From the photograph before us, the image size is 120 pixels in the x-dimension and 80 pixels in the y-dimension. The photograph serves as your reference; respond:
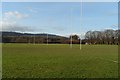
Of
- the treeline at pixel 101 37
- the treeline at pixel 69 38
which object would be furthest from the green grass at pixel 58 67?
the treeline at pixel 101 37

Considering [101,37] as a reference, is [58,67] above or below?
below

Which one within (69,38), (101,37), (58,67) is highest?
(101,37)

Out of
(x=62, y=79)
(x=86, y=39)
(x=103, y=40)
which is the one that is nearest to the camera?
(x=62, y=79)

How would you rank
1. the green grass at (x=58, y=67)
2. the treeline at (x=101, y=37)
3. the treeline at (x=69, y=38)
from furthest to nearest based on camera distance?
the treeline at (x=69, y=38)
the treeline at (x=101, y=37)
the green grass at (x=58, y=67)

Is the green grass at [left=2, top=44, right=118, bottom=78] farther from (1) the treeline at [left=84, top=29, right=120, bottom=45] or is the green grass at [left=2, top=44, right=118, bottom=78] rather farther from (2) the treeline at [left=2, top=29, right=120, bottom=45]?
(1) the treeline at [left=84, top=29, right=120, bottom=45]

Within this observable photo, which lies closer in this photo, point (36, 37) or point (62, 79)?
point (62, 79)

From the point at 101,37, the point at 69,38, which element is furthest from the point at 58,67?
the point at 69,38

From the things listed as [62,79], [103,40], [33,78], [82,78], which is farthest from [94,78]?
[103,40]

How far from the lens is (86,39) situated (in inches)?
4813

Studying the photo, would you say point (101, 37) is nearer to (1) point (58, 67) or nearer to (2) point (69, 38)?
(2) point (69, 38)

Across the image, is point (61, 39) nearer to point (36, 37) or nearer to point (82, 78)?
point (36, 37)

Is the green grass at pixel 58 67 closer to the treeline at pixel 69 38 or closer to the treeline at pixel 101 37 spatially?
the treeline at pixel 69 38

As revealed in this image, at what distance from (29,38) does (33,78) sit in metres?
123

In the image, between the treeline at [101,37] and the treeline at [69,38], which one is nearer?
the treeline at [101,37]
